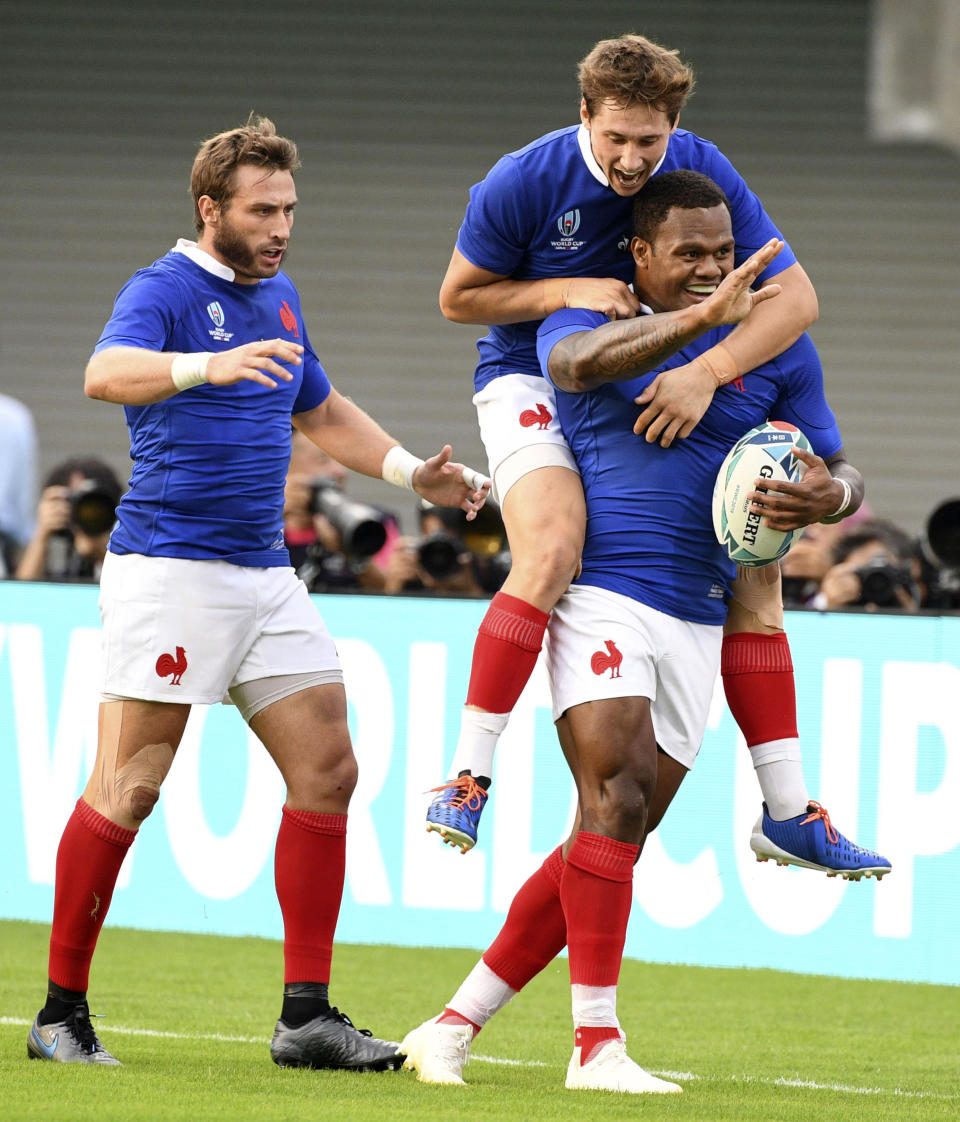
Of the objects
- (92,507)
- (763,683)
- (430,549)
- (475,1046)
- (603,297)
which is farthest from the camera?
(92,507)

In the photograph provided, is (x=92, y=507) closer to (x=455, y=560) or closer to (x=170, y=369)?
(x=455, y=560)

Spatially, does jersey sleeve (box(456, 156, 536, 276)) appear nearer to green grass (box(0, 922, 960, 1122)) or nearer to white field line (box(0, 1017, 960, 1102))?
green grass (box(0, 922, 960, 1122))

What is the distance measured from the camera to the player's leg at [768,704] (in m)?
4.53

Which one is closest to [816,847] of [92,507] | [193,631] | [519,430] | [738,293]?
[519,430]

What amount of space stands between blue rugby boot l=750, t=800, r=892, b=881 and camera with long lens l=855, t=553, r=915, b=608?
8.88ft

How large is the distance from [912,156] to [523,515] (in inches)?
362

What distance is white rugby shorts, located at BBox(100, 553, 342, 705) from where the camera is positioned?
4.54 m

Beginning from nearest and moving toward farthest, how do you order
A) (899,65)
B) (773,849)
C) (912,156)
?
1. (773,849)
2. (899,65)
3. (912,156)

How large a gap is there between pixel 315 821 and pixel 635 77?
1920mm

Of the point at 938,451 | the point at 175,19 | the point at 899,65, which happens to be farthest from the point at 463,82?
the point at 899,65

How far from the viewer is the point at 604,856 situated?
13.7 ft

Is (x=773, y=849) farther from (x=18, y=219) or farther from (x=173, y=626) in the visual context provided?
(x=18, y=219)

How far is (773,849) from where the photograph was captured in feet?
14.9

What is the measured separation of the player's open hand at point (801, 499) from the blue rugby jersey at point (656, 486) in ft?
0.68
